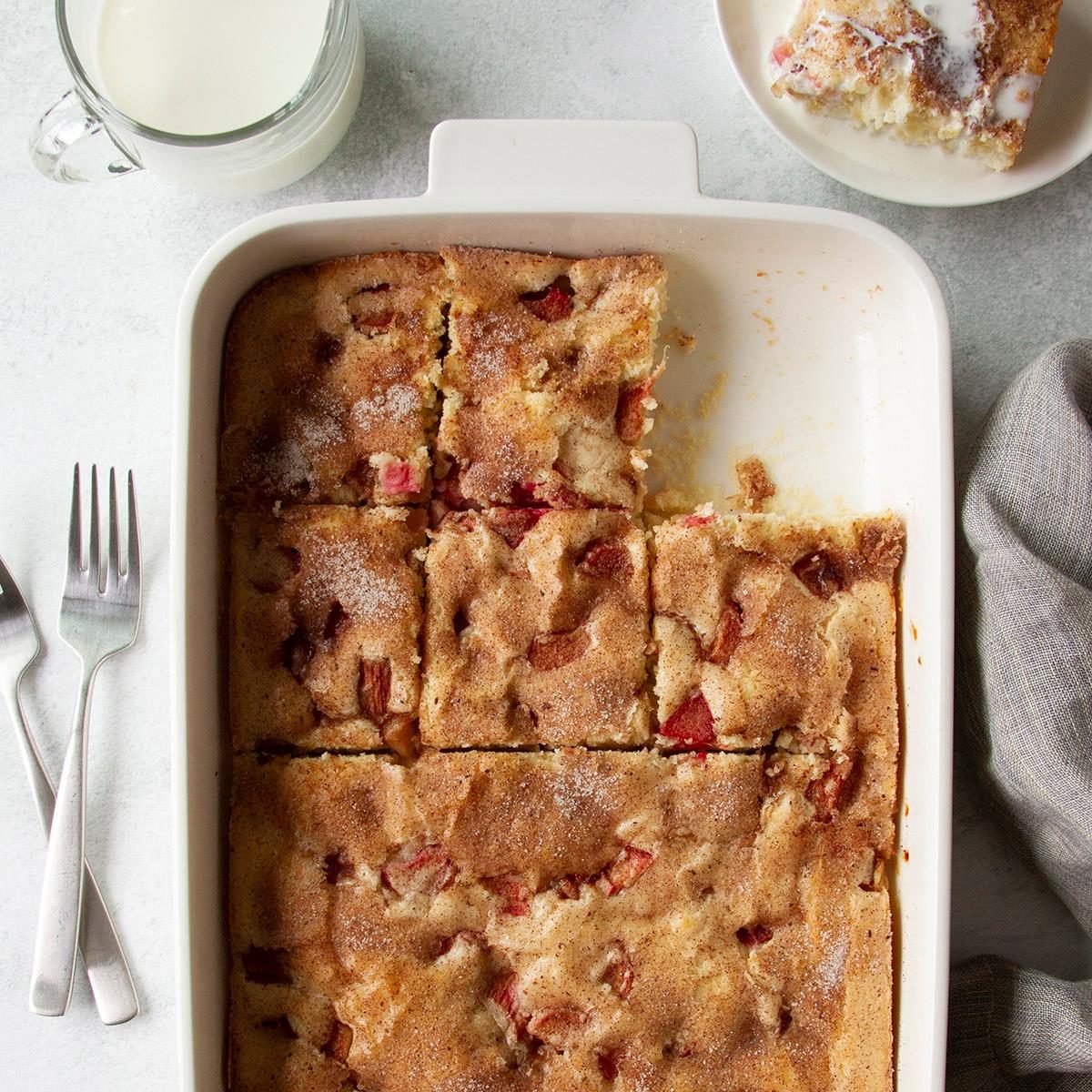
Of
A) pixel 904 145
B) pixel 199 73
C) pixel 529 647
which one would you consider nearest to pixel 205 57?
pixel 199 73

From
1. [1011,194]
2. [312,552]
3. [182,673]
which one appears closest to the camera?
[182,673]

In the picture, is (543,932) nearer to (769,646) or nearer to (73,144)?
(769,646)

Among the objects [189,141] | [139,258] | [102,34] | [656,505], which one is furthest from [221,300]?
[656,505]

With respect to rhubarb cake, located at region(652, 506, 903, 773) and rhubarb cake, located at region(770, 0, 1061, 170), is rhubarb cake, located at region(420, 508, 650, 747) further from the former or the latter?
rhubarb cake, located at region(770, 0, 1061, 170)

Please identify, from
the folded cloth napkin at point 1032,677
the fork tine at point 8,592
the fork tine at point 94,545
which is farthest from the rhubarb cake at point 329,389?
the folded cloth napkin at point 1032,677

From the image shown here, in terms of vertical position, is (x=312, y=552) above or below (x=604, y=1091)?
above

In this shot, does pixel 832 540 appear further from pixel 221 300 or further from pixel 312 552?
pixel 221 300

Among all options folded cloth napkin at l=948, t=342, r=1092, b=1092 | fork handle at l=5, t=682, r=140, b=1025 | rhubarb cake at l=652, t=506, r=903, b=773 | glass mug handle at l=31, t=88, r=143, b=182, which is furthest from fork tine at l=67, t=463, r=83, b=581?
folded cloth napkin at l=948, t=342, r=1092, b=1092
